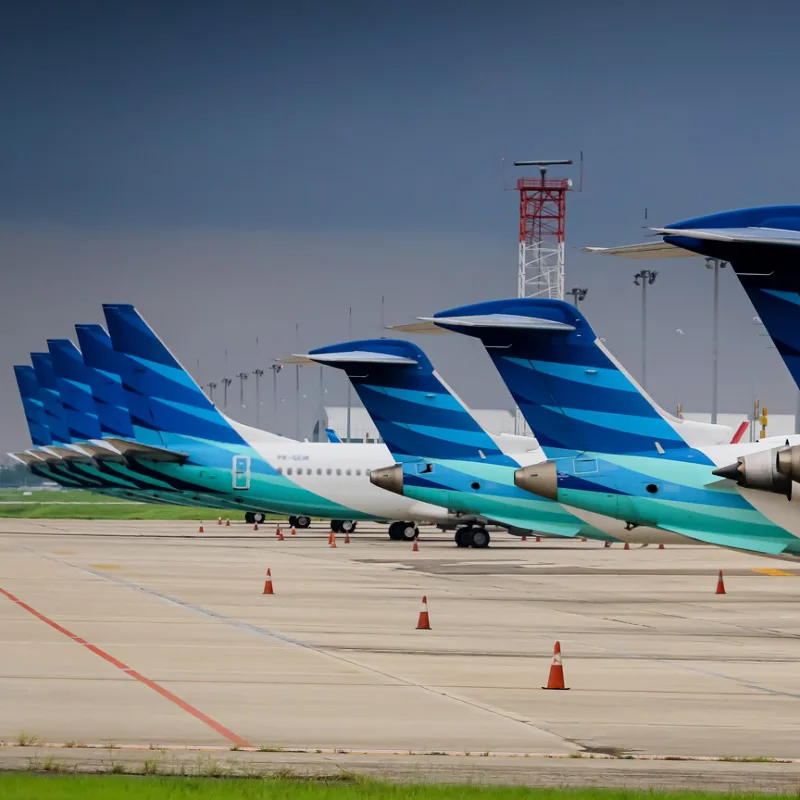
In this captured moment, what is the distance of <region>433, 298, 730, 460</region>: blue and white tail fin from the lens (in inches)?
1257

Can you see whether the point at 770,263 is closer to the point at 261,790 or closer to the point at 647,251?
the point at 647,251

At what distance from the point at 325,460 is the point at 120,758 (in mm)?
47250

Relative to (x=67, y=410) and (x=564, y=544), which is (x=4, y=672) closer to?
(x=564, y=544)

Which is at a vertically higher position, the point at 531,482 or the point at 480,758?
the point at 531,482

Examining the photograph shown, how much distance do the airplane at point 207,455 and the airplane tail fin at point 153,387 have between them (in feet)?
0.13

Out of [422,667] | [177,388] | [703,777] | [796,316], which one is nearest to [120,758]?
[703,777]

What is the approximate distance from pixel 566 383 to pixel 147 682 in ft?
55.1

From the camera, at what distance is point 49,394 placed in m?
89.9

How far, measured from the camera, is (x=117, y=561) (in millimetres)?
44156

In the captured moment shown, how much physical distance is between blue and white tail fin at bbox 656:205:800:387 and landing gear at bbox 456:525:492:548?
33.1 m

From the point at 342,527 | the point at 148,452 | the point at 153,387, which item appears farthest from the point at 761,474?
the point at 342,527

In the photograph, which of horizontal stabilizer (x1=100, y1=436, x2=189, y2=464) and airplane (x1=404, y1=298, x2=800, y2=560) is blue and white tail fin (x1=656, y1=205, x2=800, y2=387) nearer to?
airplane (x1=404, y1=298, x2=800, y2=560)

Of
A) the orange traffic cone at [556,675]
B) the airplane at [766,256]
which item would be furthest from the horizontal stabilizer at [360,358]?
the orange traffic cone at [556,675]

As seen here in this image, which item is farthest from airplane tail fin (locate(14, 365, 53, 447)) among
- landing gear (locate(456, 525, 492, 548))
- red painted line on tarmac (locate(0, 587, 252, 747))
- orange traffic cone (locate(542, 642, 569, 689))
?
orange traffic cone (locate(542, 642, 569, 689))
